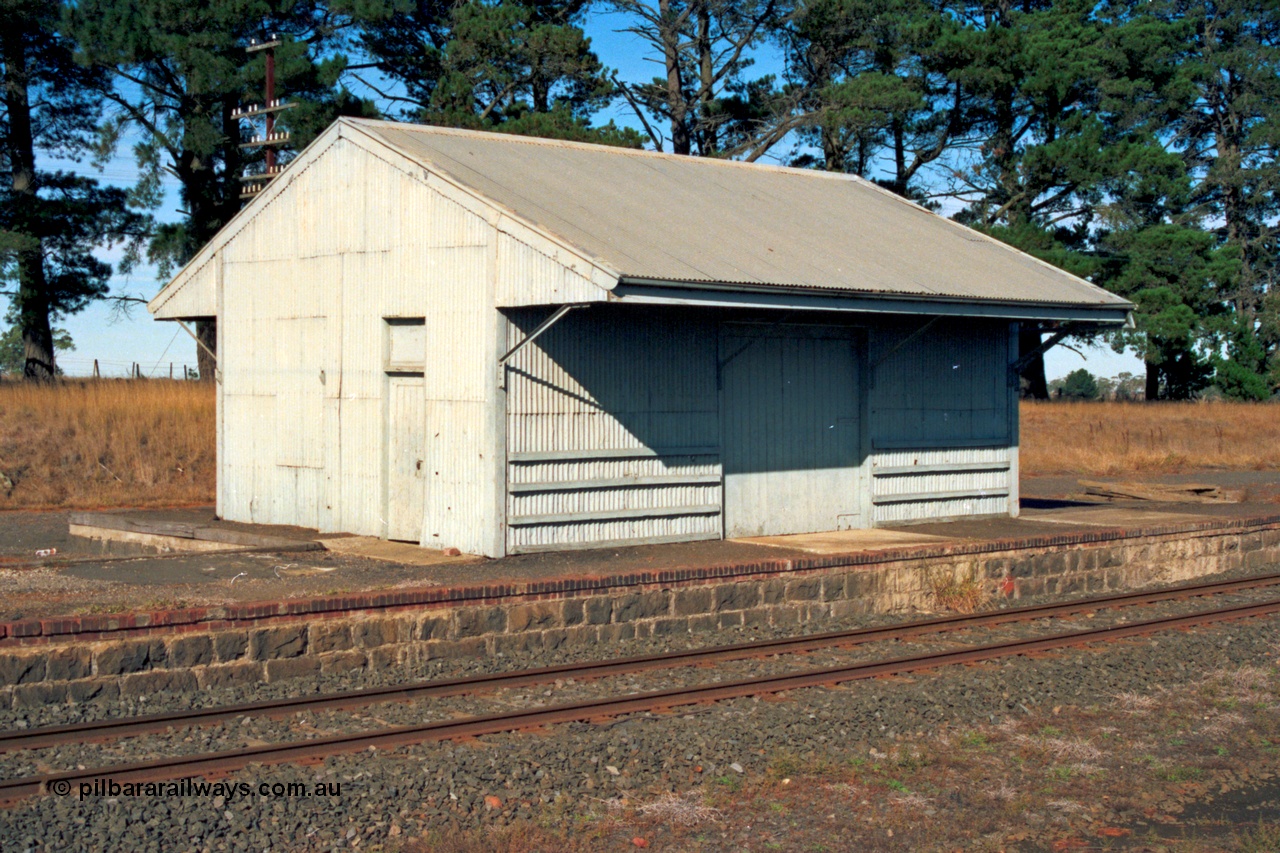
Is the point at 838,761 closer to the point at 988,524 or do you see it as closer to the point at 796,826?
the point at 796,826

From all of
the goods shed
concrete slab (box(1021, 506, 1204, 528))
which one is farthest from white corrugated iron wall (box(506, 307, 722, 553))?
concrete slab (box(1021, 506, 1204, 528))

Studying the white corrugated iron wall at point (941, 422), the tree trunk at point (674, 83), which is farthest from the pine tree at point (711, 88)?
the white corrugated iron wall at point (941, 422)

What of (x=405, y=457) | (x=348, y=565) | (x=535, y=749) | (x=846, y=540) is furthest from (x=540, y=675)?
(x=846, y=540)

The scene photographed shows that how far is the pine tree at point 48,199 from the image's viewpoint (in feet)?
99.0

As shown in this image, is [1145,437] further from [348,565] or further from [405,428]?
[348,565]

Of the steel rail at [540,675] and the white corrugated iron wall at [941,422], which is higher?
the white corrugated iron wall at [941,422]

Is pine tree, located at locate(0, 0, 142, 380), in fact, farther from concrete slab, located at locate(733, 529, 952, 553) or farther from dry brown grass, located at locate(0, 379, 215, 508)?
concrete slab, located at locate(733, 529, 952, 553)

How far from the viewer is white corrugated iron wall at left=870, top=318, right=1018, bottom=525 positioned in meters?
16.2

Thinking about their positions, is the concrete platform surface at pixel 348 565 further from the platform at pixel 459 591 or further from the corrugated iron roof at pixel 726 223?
the corrugated iron roof at pixel 726 223

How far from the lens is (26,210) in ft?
98.5

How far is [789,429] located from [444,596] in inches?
237

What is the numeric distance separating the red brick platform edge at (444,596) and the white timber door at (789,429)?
1.94m

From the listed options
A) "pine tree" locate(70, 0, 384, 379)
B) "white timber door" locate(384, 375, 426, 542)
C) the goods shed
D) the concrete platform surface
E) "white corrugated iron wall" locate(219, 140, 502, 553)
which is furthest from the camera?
"pine tree" locate(70, 0, 384, 379)

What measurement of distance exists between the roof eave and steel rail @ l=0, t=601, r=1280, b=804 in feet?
12.5
